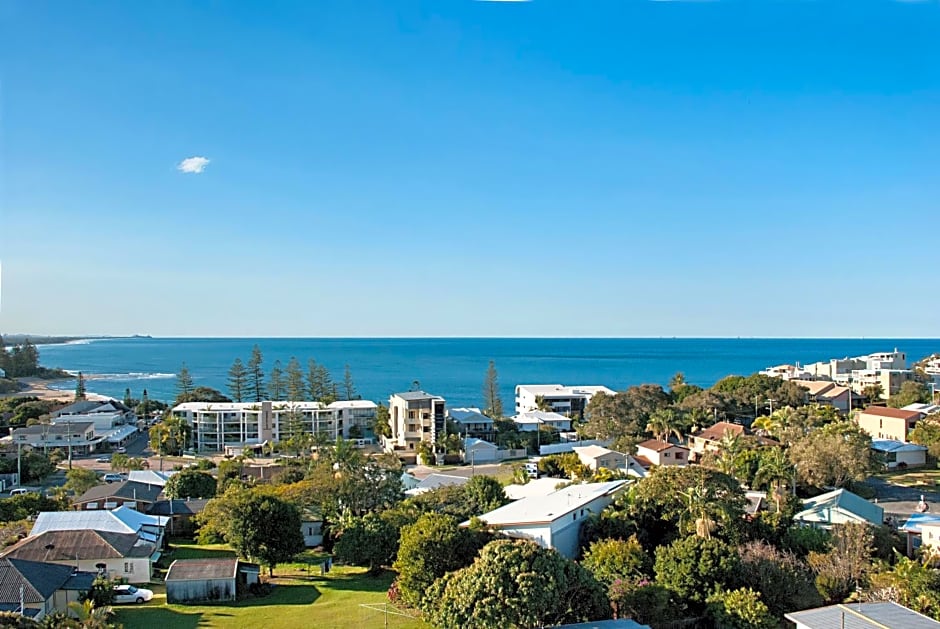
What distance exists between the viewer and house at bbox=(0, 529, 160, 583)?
13.1 meters

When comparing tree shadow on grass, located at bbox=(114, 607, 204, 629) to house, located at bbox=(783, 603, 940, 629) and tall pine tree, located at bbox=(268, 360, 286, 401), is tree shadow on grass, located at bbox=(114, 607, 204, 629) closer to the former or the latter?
house, located at bbox=(783, 603, 940, 629)

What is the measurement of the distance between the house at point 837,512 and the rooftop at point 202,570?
12.0 meters

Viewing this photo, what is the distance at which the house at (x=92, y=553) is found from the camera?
13070 millimetres

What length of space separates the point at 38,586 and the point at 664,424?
2344cm

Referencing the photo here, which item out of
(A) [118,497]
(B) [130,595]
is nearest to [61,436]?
(A) [118,497]

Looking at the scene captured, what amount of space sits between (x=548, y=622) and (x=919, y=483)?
17038 millimetres

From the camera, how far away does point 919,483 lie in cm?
2141

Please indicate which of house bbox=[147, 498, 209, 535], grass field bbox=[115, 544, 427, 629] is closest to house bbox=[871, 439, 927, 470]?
grass field bbox=[115, 544, 427, 629]

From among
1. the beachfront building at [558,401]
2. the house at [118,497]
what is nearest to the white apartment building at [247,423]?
the beachfront building at [558,401]

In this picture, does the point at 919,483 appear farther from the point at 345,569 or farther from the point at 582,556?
the point at 345,569

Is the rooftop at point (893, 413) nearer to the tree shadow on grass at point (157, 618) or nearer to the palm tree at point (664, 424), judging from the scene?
the palm tree at point (664, 424)

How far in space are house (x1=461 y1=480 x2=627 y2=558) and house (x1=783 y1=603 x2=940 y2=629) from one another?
4.56m

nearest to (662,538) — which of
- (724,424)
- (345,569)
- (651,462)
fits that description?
(345,569)

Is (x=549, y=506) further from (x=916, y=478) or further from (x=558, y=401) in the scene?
(x=558, y=401)
